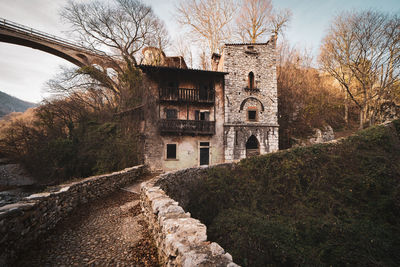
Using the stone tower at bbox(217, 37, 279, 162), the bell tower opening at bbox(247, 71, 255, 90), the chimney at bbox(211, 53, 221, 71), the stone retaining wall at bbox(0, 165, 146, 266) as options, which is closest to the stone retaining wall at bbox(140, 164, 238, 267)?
the stone retaining wall at bbox(0, 165, 146, 266)

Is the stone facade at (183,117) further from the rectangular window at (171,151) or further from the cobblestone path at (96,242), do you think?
the cobblestone path at (96,242)

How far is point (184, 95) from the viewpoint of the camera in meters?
12.5

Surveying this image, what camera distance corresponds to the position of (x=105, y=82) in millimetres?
12445

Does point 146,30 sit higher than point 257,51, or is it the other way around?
point 146,30

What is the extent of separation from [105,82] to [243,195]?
1337 cm

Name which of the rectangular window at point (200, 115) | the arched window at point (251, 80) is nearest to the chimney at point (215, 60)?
the arched window at point (251, 80)

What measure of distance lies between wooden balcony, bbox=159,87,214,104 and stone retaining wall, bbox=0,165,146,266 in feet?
26.9

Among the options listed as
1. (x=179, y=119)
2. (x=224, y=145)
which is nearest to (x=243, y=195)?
(x=224, y=145)

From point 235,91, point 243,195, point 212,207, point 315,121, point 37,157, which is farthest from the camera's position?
point 315,121

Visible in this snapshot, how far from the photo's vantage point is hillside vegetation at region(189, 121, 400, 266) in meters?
4.69

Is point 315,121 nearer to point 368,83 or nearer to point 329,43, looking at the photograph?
point 368,83

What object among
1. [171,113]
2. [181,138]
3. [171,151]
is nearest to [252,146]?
[181,138]

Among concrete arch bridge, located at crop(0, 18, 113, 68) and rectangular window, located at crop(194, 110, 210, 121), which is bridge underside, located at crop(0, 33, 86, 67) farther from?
rectangular window, located at crop(194, 110, 210, 121)

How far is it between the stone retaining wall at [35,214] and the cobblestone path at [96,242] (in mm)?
209
